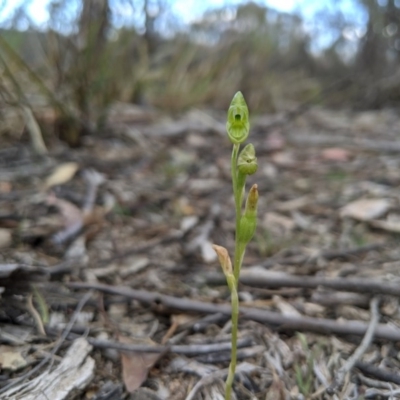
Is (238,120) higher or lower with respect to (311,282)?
higher

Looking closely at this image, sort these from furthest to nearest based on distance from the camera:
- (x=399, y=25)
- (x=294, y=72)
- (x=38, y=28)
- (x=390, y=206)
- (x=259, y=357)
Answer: (x=294, y=72) → (x=399, y=25) → (x=38, y=28) → (x=390, y=206) → (x=259, y=357)

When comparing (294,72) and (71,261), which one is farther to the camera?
(294,72)

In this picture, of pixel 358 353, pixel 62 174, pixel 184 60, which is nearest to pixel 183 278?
pixel 358 353

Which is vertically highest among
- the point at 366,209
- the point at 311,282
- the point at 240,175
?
the point at 240,175

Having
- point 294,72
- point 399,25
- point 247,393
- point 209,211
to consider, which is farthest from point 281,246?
point 294,72

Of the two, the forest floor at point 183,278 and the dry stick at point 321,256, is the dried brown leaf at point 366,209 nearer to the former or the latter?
the forest floor at point 183,278

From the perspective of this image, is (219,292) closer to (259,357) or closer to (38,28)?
(259,357)

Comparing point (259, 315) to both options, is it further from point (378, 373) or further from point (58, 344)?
point (58, 344)
